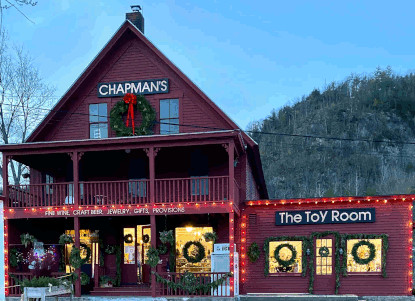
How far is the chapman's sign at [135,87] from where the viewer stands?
2062cm

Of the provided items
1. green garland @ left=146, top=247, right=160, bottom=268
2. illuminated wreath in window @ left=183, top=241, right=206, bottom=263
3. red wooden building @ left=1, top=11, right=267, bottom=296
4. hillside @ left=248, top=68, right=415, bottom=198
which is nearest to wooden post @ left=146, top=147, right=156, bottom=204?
red wooden building @ left=1, top=11, right=267, bottom=296

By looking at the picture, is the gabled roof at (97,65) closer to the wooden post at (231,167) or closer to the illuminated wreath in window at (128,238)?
the wooden post at (231,167)

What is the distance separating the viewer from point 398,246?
18516 mm

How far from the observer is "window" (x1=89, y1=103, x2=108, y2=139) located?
68.9 feet

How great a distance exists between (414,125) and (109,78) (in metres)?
87.2

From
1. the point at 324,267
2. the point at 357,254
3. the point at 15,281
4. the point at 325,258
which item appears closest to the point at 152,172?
the point at 15,281

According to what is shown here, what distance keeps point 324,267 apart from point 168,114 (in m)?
9.19

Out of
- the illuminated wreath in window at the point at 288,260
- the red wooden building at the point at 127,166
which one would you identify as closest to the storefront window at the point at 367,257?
the illuminated wreath in window at the point at 288,260

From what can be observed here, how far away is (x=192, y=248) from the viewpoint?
65.7 ft

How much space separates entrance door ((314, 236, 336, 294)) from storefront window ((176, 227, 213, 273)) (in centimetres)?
445

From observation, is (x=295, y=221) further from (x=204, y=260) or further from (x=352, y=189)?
(x=352, y=189)

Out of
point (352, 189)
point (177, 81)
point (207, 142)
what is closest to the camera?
point (207, 142)

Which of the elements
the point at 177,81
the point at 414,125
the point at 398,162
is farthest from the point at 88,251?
the point at 414,125

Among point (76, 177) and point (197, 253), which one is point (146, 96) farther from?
point (197, 253)
